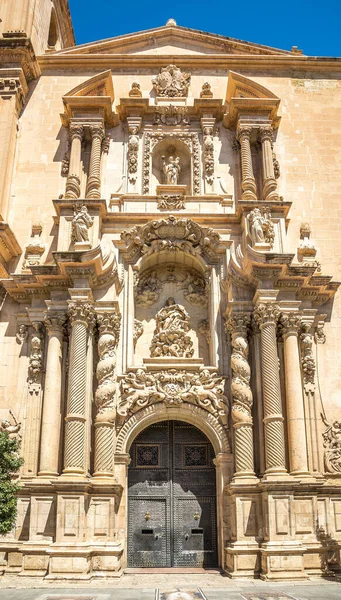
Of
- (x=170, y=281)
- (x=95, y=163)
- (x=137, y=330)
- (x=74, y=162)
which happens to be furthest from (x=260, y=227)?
(x=74, y=162)

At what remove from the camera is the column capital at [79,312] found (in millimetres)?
14966

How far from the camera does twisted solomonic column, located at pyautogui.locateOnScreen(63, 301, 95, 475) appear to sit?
45.5ft

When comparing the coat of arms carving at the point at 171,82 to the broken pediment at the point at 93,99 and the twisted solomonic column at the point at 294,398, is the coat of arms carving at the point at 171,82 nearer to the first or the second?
the broken pediment at the point at 93,99

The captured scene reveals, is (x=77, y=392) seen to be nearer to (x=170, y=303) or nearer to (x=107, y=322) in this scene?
(x=107, y=322)

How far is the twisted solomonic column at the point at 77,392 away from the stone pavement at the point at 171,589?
2.42 meters

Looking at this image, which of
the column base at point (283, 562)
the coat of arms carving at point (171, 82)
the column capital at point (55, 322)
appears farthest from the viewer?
the coat of arms carving at point (171, 82)

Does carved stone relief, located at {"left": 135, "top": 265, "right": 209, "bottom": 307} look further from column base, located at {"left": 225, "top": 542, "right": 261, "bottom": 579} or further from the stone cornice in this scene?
the stone cornice

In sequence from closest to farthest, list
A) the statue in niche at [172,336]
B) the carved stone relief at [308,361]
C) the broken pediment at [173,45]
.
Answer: the carved stone relief at [308,361] → the statue in niche at [172,336] → the broken pediment at [173,45]

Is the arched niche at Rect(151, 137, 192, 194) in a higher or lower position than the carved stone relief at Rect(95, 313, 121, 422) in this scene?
higher

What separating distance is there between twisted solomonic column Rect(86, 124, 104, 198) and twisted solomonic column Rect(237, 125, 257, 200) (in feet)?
13.0

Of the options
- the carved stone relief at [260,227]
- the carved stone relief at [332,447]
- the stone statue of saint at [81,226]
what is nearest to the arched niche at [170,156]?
the carved stone relief at [260,227]

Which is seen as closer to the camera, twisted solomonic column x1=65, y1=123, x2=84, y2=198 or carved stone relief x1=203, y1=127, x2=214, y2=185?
twisted solomonic column x1=65, y1=123, x2=84, y2=198

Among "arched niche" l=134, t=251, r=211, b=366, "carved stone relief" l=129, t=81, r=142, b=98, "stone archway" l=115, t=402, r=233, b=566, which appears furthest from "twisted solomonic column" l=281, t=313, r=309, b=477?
"carved stone relief" l=129, t=81, r=142, b=98

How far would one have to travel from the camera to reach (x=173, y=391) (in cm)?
1530
